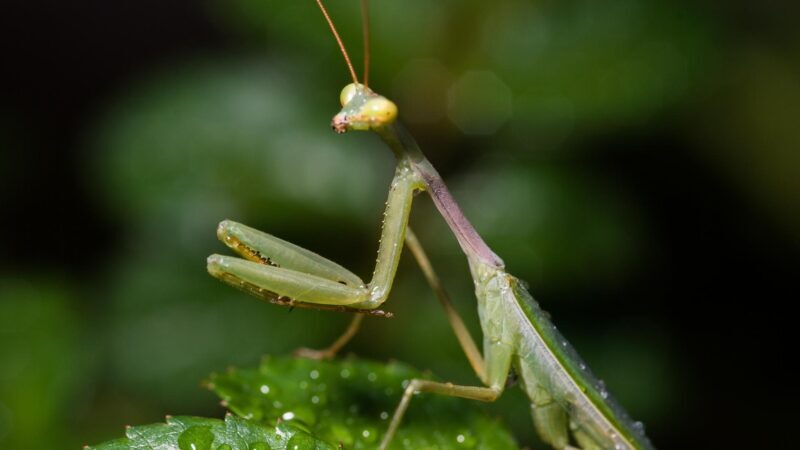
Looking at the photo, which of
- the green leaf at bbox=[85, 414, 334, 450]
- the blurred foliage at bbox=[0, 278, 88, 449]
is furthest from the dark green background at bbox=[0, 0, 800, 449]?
the green leaf at bbox=[85, 414, 334, 450]

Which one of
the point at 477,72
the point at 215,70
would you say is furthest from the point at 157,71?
the point at 477,72

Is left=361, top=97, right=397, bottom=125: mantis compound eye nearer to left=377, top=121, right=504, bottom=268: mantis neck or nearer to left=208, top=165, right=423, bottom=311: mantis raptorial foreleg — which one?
left=377, top=121, right=504, bottom=268: mantis neck

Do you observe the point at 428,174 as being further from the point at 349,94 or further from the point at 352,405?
the point at 352,405

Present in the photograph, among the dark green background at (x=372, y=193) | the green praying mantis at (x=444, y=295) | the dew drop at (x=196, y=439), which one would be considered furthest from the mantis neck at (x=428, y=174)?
the dew drop at (x=196, y=439)

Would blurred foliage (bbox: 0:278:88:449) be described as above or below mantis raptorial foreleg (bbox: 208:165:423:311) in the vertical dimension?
below

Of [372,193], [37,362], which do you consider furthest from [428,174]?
[37,362]

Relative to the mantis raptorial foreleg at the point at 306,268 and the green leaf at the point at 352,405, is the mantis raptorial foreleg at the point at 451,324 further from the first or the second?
the mantis raptorial foreleg at the point at 306,268
